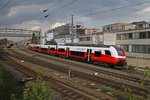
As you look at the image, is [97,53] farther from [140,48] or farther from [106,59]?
[140,48]

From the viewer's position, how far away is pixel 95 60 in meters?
40.6

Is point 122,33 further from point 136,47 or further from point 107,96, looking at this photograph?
point 107,96

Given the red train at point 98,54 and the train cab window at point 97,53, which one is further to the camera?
the train cab window at point 97,53

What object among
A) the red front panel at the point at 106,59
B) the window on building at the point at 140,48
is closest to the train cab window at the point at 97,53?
the red front panel at the point at 106,59

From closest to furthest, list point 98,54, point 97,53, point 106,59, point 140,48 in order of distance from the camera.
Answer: point 106,59
point 98,54
point 97,53
point 140,48

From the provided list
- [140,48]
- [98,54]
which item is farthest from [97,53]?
[140,48]

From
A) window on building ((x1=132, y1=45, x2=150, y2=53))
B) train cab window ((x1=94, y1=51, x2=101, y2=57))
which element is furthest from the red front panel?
window on building ((x1=132, y1=45, x2=150, y2=53))

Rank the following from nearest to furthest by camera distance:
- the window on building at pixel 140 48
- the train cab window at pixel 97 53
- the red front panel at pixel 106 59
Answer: the red front panel at pixel 106 59, the train cab window at pixel 97 53, the window on building at pixel 140 48

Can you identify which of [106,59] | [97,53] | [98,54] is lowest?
[106,59]

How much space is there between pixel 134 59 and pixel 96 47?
6337 mm

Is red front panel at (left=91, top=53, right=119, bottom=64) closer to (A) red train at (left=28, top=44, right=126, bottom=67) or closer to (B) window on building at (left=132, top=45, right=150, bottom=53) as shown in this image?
(A) red train at (left=28, top=44, right=126, bottom=67)

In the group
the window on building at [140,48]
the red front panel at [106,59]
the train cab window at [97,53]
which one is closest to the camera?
the red front panel at [106,59]

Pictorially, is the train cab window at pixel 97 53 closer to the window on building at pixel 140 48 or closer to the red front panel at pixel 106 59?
the red front panel at pixel 106 59

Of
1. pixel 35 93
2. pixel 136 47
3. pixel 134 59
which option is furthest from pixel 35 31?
pixel 35 93
